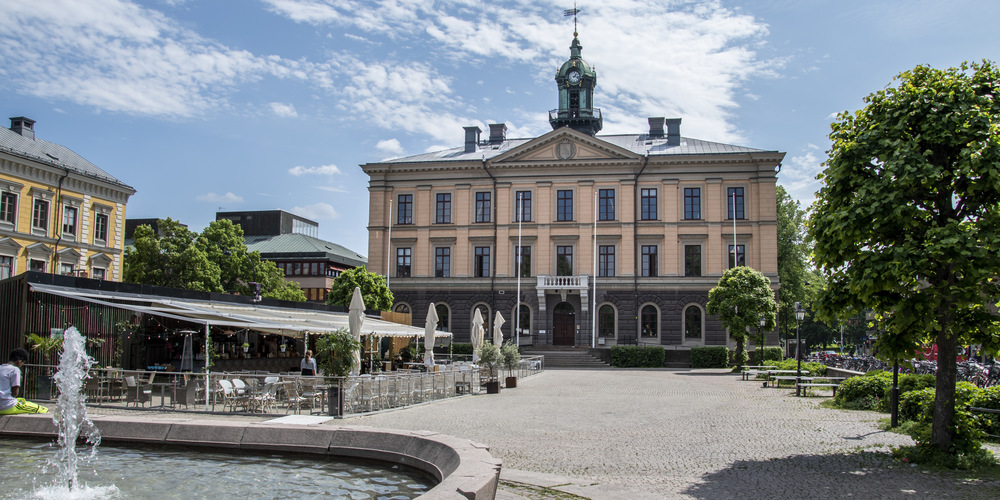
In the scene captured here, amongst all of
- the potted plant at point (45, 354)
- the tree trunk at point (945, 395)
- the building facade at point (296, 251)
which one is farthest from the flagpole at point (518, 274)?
the tree trunk at point (945, 395)

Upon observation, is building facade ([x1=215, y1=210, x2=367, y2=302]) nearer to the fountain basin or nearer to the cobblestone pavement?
the cobblestone pavement

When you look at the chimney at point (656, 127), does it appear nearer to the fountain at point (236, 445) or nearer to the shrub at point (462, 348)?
the shrub at point (462, 348)

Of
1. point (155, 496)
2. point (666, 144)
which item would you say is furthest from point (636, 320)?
point (155, 496)

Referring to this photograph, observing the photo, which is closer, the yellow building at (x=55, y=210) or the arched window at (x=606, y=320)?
the yellow building at (x=55, y=210)

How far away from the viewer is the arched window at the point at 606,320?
1982 inches

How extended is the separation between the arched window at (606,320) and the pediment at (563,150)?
398 inches

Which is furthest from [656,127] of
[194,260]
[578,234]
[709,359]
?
[194,260]

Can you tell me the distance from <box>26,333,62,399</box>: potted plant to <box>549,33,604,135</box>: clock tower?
4311 centimetres

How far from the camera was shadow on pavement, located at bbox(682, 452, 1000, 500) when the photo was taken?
916 centimetres

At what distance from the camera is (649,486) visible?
376 inches

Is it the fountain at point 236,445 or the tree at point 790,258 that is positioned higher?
the tree at point 790,258

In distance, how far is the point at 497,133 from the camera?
59125mm

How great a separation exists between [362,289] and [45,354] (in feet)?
82.4

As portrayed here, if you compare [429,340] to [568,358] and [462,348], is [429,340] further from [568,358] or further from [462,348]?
[462,348]
